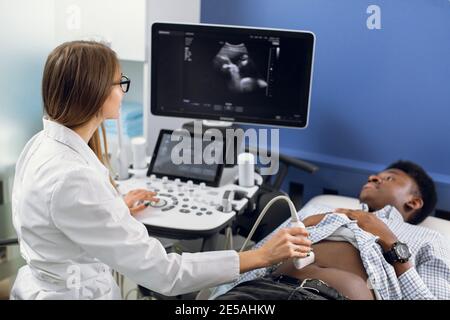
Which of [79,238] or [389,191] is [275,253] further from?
[389,191]

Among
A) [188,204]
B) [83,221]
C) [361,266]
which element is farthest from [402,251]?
[83,221]

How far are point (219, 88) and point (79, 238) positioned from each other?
0.97 m

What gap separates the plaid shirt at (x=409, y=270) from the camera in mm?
1473

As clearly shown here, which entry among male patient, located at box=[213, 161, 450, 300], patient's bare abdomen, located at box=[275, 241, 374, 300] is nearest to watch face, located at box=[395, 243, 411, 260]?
male patient, located at box=[213, 161, 450, 300]

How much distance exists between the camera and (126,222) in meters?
1.18

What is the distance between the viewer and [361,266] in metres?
1.54

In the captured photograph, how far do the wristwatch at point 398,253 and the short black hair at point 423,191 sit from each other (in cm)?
46

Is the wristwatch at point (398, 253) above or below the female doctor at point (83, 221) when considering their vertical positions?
below

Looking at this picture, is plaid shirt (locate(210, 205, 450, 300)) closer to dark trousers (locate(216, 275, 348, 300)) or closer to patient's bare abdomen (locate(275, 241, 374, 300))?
patient's bare abdomen (locate(275, 241, 374, 300))

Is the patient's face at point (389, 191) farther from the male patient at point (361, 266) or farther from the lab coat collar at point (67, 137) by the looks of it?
the lab coat collar at point (67, 137)

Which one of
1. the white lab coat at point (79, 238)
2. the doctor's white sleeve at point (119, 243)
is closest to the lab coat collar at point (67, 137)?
the white lab coat at point (79, 238)

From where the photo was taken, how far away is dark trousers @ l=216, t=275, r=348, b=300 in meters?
1.32

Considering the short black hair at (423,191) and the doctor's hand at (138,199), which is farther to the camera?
the short black hair at (423,191)

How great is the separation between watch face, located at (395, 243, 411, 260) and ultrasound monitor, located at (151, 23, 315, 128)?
0.60 meters
